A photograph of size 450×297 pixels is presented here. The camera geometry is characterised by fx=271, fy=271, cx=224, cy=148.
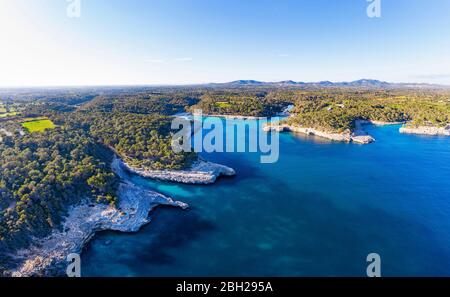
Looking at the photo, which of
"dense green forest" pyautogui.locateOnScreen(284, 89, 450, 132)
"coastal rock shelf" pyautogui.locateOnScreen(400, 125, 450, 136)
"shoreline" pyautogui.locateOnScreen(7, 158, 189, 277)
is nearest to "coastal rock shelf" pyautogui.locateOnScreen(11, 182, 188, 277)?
"shoreline" pyautogui.locateOnScreen(7, 158, 189, 277)

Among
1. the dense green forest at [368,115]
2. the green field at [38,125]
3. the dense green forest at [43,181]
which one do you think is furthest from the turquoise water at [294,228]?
the dense green forest at [368,115]

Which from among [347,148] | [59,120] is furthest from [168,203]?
[347,148]

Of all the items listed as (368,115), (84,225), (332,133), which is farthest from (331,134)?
(84,225)

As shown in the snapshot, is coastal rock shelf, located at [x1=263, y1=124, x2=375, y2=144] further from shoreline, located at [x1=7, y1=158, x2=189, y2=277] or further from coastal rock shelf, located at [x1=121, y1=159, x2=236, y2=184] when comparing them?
shoreline, located at [x1=7, y1=158, x2=189, y2=277]

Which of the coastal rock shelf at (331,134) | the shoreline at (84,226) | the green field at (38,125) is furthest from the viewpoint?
the coastal rock shelf at (331,134)

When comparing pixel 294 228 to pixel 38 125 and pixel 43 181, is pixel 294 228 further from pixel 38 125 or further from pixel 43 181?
pixel 38 125

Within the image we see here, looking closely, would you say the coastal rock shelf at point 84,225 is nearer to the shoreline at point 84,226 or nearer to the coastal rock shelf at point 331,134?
the shoreline at point 84,226
